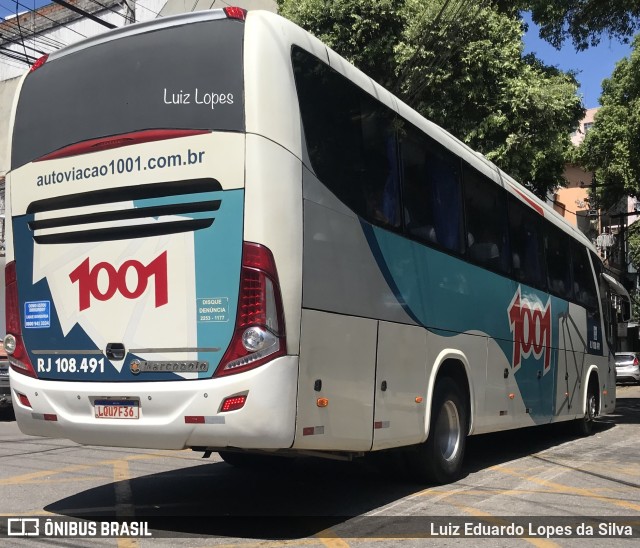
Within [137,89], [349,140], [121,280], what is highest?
[137,89]

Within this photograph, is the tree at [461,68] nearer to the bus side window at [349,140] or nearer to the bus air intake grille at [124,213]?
the bus side window at [349,140]

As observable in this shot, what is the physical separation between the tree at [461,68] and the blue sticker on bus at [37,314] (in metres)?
11.4

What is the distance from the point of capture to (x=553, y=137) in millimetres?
16750

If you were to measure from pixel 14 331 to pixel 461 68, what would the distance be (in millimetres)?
12536

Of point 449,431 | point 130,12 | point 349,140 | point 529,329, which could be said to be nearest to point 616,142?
point 130,12

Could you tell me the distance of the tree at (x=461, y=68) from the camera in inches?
634

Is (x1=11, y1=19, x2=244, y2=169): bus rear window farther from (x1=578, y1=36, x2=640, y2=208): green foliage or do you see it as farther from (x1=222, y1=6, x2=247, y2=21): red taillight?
(x1=578, y1=36, x2=640, y2=208): green foliage

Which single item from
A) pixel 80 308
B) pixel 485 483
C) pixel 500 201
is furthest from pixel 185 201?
pixel 500 201

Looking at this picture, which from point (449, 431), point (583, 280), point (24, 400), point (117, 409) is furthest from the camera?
point (583, 280)

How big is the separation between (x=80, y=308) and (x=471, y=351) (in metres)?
4.21

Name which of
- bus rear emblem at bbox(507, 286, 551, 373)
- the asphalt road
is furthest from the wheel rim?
bus rear emblem at bbox(507, 286, 551, 373)

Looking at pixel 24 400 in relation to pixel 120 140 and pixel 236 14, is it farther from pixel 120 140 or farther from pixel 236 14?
pixel 236 14

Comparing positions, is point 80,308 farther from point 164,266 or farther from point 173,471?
point 173,471

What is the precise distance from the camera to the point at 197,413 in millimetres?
5039
